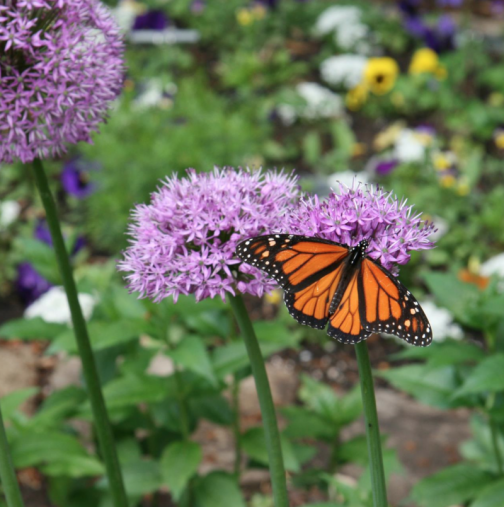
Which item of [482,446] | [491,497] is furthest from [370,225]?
[482,446]

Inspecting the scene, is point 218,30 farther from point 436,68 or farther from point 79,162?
point 79,162

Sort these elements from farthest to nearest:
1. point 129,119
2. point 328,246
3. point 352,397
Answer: point 129,119
point 352,397
point 328,246

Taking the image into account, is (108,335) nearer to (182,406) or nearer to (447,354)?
(182,406)

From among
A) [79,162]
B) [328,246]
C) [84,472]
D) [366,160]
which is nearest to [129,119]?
[79,162]

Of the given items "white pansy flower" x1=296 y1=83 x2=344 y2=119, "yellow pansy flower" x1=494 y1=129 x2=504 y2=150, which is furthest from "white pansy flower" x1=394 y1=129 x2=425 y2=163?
"white pansy flower" x1=296 y1=83 x2=344 y2=119

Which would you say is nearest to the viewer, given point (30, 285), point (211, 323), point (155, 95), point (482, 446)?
point (211, 323)

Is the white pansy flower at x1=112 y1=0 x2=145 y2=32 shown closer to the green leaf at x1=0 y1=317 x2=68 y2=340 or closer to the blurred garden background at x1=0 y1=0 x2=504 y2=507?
the blurred garden background at x1=0 y1=0 x2=504 y2=507
